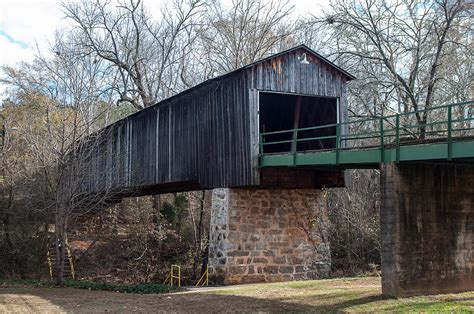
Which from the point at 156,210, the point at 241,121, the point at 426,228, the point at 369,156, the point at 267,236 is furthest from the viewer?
the point at 156,210

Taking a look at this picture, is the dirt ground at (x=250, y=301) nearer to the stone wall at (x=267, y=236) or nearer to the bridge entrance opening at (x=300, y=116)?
the stone wall at (x=267, y=236)

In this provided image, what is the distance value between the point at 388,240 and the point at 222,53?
2326 centimetres

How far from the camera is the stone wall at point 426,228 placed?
12703 millimetres

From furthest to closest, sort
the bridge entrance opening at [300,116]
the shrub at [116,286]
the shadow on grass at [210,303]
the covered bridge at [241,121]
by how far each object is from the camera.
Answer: the bridge entrance opening at [300,116], the covered bridge at [241,121], the shrub at [116,286], the shadow on grass at [210,303]

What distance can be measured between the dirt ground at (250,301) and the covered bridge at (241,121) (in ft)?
13.9

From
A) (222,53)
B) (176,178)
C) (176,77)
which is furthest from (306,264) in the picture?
(176,77)

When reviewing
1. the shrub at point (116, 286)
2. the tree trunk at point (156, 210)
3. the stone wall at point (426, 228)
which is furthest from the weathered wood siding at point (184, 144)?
the stone wall at point (426, 228)

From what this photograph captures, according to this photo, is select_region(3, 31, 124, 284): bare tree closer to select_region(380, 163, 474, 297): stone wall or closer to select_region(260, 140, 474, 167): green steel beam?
select_region(260, 140, 474, 167): green steel beam

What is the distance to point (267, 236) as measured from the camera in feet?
64.7

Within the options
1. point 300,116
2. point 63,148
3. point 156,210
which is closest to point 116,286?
point 63,148

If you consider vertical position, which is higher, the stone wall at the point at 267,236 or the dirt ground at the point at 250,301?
the stone wall at the point at 267,236

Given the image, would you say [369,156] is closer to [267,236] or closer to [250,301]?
[250,301]

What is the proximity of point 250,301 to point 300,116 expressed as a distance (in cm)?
1001

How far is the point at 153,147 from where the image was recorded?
23.4 m
